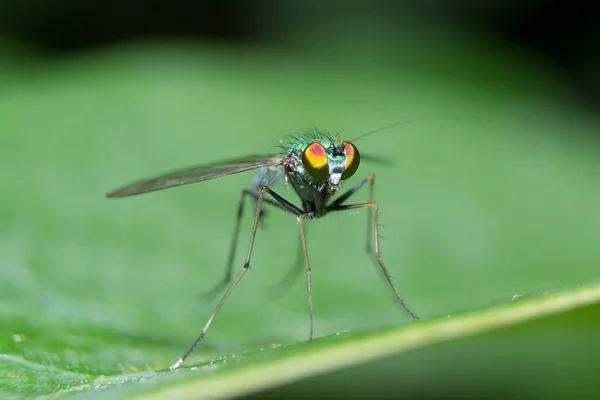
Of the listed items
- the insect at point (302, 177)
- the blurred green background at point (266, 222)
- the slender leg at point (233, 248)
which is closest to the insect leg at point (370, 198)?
the insect at point (302, 177)

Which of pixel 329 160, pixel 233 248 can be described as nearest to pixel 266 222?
pixel 233 248

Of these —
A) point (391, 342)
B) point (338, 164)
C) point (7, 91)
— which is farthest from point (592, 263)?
point (7, 91)

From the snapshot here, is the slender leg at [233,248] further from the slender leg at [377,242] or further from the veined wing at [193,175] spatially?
the slender leg at [377,242]

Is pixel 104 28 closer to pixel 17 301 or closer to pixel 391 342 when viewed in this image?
pixel 17 301

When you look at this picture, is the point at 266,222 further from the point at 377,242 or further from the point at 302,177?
the point at 377,242

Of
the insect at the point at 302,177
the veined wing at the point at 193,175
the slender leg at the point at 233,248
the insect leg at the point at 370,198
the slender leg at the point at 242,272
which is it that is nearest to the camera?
the slender leg at the point at 242,272

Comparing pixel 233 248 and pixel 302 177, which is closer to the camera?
pixel 302 177
